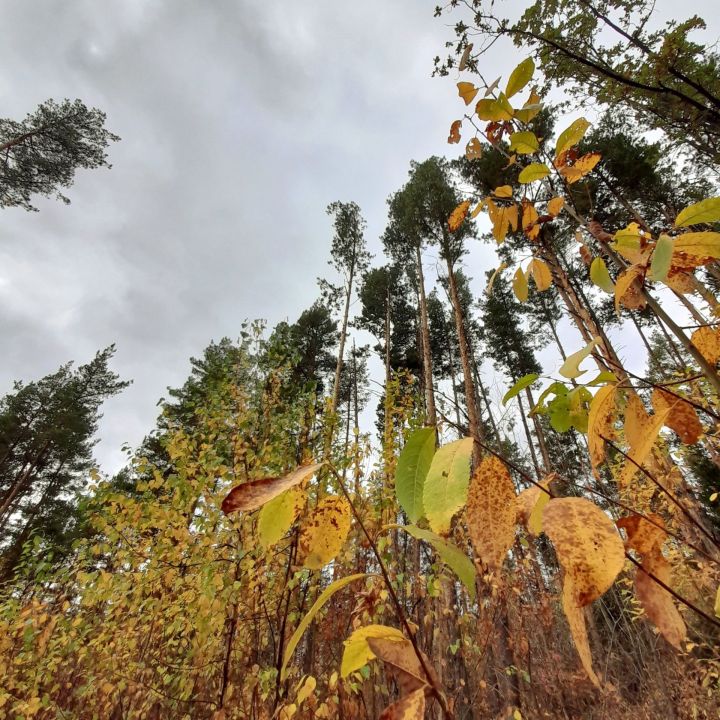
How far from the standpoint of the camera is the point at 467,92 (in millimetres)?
746

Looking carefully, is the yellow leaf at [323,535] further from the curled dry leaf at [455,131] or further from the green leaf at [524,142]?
→ the curled dry leaf at [455,131]

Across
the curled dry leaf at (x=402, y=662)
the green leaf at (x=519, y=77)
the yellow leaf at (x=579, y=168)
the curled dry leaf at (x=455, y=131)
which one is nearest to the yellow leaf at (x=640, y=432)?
the curled dry leaf at (x=402, y=662)

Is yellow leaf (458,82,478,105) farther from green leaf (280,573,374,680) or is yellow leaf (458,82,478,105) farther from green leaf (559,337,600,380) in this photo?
green leaf (280,573,374,680)

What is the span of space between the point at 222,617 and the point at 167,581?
82 centimetres

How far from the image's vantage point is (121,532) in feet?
11.0

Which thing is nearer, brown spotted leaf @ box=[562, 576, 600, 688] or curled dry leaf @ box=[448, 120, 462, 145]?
brown spotted leaf @ box=[562, 576, 600, 688]

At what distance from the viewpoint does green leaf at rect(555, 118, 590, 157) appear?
65cm

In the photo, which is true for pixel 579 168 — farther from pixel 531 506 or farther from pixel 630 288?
pixel 531 506

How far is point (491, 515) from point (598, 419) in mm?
186

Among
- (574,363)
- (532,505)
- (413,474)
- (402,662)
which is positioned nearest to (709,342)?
(574,363)

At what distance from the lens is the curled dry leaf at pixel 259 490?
0.38 metres

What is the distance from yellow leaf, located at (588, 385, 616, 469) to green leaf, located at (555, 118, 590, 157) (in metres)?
0.45

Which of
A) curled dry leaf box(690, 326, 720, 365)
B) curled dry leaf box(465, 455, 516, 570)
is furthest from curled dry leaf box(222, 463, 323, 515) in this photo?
curled dry leaf box(690, 326, 720, 365)

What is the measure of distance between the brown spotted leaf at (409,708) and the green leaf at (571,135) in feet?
2.55
